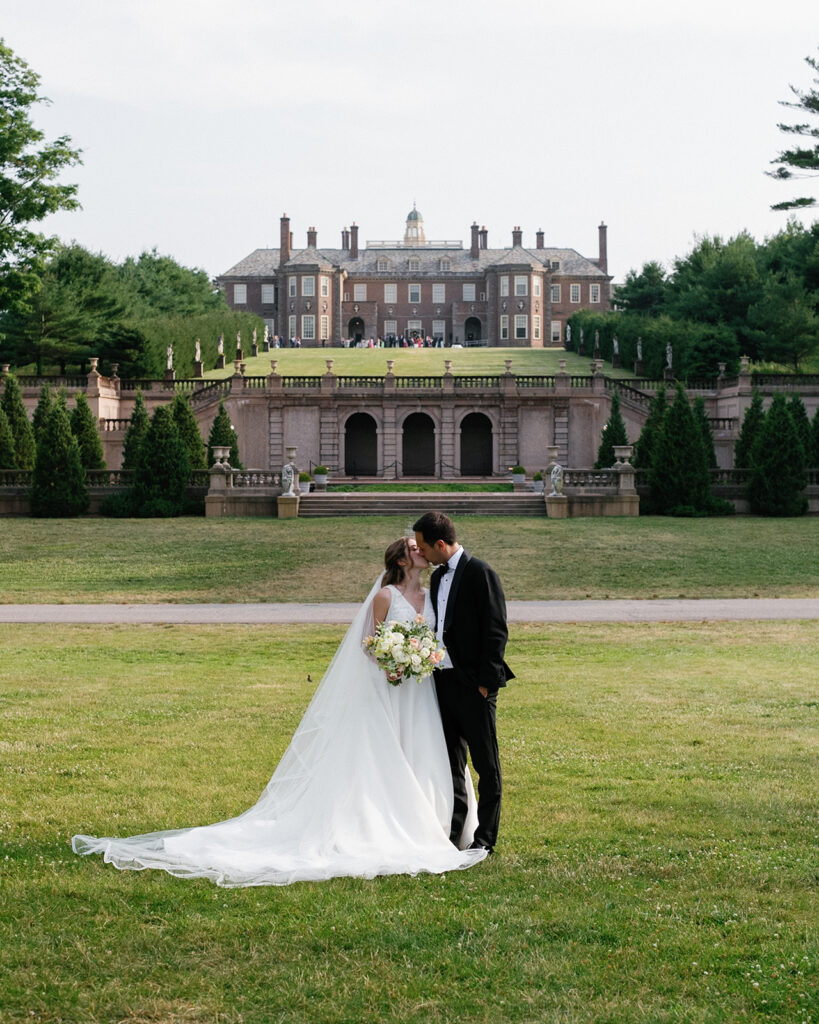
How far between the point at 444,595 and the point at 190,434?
121 ft

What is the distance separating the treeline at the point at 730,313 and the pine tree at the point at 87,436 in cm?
3147

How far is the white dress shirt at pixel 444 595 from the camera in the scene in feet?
23.3

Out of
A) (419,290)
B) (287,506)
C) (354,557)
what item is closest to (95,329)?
(287,506)

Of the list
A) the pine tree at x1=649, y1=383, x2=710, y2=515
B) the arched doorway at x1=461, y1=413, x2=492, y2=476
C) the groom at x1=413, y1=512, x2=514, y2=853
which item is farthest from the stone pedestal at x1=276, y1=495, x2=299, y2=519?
the groom at x1=413, y1=512, x2=514, y2=853

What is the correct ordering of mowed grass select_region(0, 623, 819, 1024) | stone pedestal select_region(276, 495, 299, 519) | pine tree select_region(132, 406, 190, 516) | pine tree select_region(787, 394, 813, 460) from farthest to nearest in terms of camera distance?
1. pine tree select_region(787, 394, 813, 460)
2. pine tree select_region(132, 406, 190, 516)
3. stone pedestal select_region(276, 495, 299, 519)
4. mowed grass select_region(0, 623, 819, 1024)

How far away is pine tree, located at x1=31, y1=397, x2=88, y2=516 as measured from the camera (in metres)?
36.9

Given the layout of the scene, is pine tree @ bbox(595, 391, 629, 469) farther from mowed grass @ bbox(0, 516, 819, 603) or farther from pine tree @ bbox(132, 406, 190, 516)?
pine tree @ bbox(132, 406, 190, 516)

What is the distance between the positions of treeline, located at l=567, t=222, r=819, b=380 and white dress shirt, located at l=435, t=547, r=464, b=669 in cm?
4828

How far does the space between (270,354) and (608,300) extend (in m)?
41.4

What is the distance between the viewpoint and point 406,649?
6859 mm

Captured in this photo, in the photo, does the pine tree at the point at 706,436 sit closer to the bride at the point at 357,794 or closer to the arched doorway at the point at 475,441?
the arched doorway at the point at 475,441

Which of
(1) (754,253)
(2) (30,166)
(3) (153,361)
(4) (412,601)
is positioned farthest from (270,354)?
(4) (412,601)

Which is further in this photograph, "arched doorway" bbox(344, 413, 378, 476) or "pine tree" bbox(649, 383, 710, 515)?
"arched doorway" bbox(344, 413, 378, 476)

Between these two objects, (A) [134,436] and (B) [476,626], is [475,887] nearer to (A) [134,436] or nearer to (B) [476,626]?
(B) [476,626]
